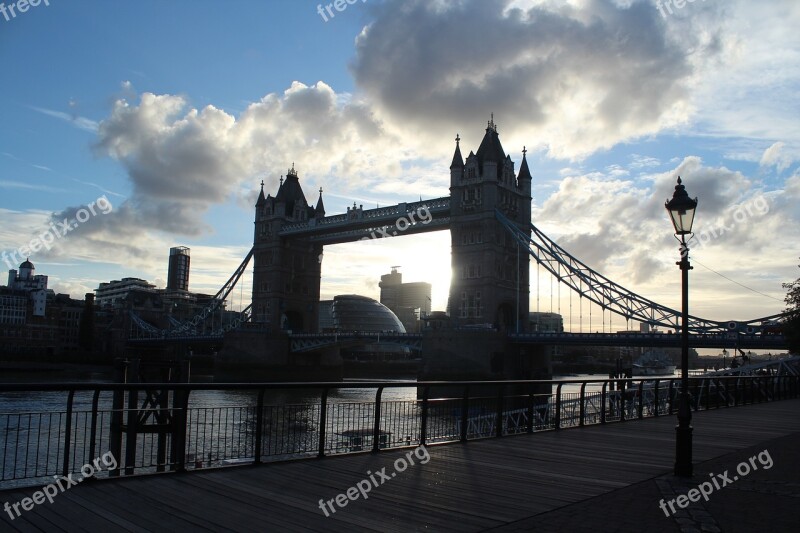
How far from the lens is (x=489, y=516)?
7.02 m

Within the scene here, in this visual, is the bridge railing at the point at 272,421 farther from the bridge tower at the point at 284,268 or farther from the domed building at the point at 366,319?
the domed building at the point at 366,319

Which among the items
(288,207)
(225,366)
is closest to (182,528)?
(225,366)

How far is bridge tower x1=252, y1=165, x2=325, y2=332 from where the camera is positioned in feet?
300

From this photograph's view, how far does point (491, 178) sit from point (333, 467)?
6189 cm

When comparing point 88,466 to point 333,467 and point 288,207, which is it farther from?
point 288,207

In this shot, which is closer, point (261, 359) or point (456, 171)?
point (456, 171)

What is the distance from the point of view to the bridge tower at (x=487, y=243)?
68.6 metres

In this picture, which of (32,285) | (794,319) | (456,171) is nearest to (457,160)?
(456,171)

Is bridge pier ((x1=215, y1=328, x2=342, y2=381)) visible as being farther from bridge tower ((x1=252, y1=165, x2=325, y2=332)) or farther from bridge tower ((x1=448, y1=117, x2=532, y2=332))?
bridge tower ((x1=448, y1=117, x2=532, y2=332))

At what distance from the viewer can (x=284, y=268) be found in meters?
92.2
